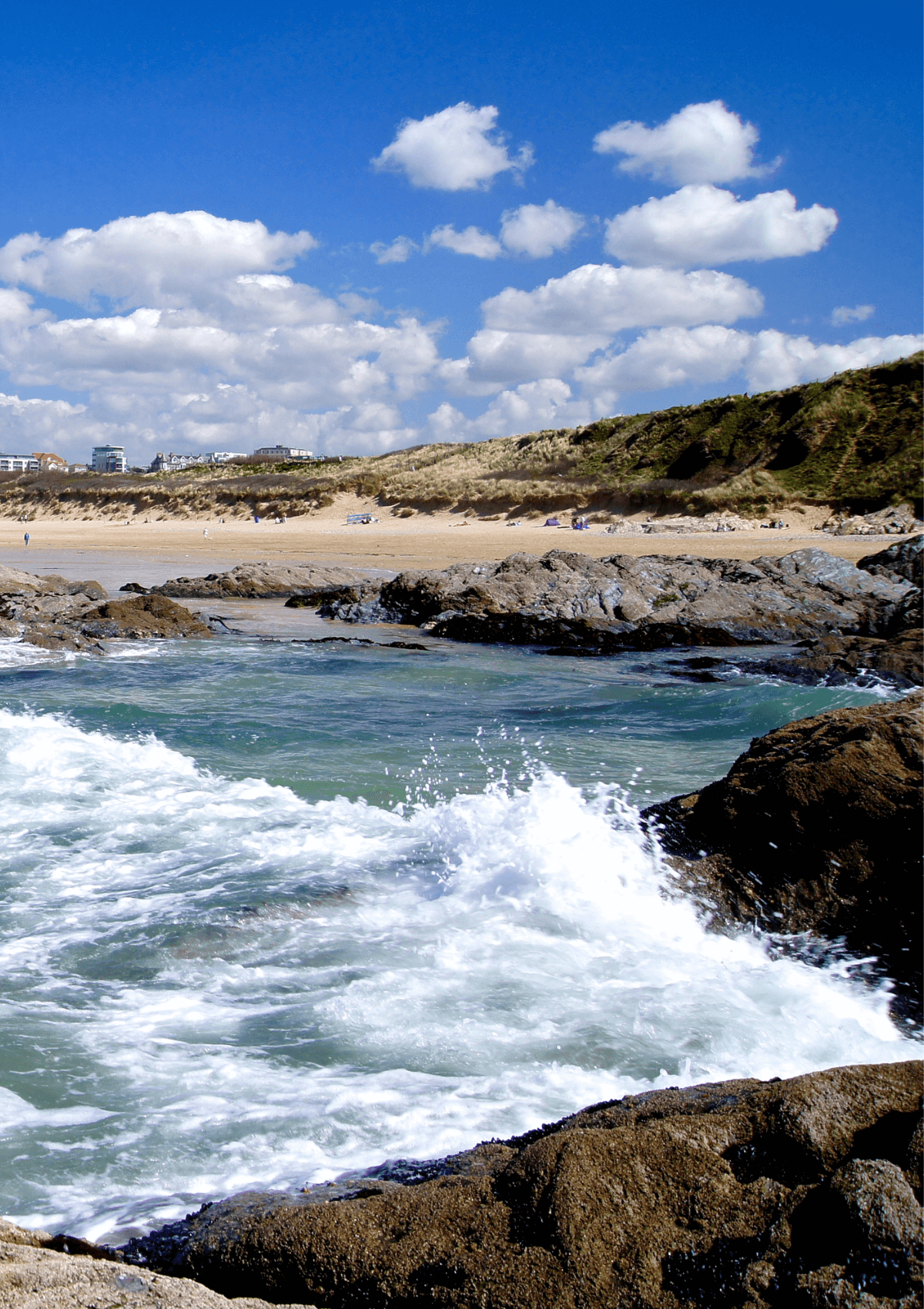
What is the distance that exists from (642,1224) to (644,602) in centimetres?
1447

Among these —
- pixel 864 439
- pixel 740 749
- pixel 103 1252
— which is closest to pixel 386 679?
pixel 740 749

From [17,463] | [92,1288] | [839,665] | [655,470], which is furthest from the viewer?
[17,463]

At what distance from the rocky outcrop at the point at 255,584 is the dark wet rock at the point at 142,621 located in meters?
5.17

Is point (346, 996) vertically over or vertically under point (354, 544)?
under

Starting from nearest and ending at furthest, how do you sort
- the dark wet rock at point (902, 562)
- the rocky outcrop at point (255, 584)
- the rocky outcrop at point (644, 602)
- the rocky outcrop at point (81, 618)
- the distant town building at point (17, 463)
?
the rocky outcrop at point (81, 618) < the rocky outcrop at point (644, 602) < the dark wet rock at point (902, 562) < the rocky outcrop at point (255, 584) < the distant town building at point (17, 463)

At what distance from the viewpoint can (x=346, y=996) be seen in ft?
12.7

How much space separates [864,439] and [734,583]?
2793 cm

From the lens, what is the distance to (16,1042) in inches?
136

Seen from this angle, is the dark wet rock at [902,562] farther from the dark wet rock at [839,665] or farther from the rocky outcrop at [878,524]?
the rocky outcrop at [878,524]

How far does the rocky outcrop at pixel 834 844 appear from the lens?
4.16m

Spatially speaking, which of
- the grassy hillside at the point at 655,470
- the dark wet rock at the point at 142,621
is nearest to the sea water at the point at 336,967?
the dark wet rock at the point at 142,621

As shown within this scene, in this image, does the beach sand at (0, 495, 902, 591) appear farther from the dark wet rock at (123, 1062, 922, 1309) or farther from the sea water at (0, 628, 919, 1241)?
the dark wet rock at (123, 1062, 922, 1309)

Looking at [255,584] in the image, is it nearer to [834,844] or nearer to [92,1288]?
[834,844]

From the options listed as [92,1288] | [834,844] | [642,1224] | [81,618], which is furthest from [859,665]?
[81,618]
